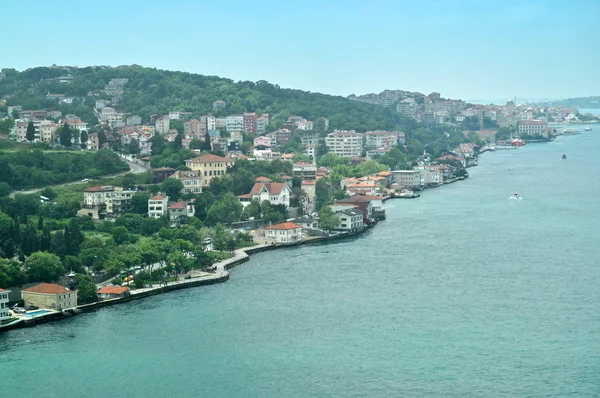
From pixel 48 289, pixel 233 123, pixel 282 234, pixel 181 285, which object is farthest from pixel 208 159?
pixel 233 123

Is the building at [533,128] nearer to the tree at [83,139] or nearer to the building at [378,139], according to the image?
the building at [378,139]

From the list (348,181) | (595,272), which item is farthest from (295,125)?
(595,272)

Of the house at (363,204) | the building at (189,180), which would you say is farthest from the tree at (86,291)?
the house at (363,204)

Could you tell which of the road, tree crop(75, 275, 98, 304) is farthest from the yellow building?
tree crop(75, 275, 98, 304)

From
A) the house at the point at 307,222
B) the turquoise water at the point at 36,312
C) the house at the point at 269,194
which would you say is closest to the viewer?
the turquoise water at the point at 36,312

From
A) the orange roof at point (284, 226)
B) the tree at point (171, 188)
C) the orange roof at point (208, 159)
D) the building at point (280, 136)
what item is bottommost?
the orange roof at point (284, 226)

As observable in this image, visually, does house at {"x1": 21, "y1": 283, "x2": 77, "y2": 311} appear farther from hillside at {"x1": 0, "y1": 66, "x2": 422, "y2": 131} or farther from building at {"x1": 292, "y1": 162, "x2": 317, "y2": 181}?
hillside at {"x1": 0, "y1": 66, "x2": 422, "y2": 131}
